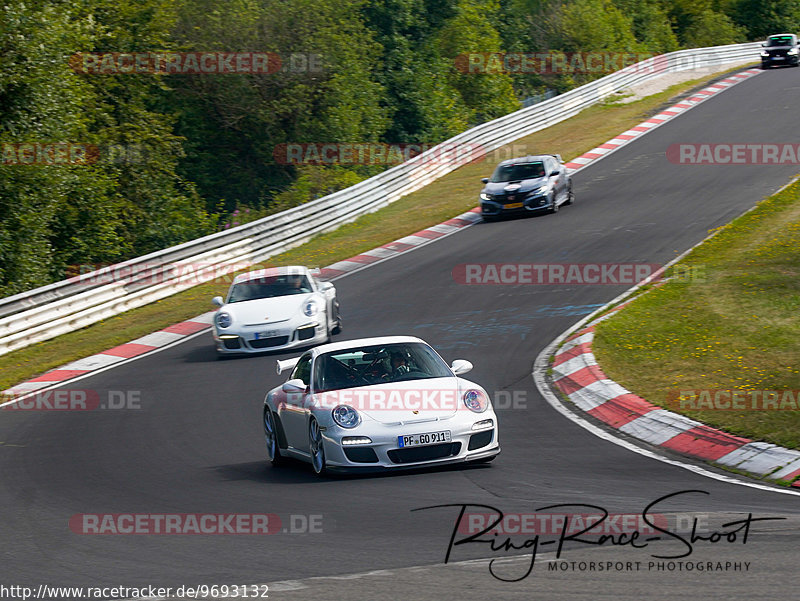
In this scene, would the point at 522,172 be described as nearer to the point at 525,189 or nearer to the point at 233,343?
the point at 525,189

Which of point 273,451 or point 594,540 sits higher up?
point 594,540

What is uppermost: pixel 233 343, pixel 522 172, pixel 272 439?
pixel 522 172

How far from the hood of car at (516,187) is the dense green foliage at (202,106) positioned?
6840 millimetres

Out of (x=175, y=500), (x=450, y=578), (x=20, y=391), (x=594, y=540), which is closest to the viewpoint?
(x=450, y=578)

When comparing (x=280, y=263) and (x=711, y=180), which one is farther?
(x=711, y=180)

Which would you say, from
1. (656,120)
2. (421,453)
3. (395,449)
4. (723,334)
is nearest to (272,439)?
(395,449)

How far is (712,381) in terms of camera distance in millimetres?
12000

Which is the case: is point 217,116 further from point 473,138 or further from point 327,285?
point 327,285

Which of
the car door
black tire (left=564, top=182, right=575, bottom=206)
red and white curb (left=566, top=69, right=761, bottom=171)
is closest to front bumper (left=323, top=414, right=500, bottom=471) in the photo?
the car door

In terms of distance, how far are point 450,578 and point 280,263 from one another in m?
19.2

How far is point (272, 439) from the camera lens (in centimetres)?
1058

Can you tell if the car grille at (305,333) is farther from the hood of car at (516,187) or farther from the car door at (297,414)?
the hood of car at (516,187)

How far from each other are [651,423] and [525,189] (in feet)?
50.4

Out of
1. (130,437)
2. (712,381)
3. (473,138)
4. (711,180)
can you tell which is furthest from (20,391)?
(473,138)
